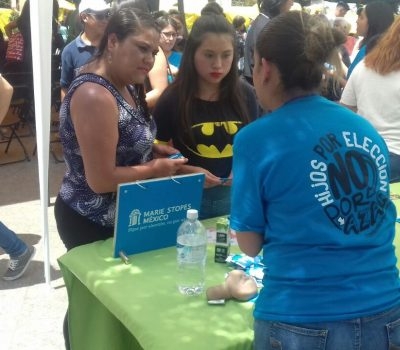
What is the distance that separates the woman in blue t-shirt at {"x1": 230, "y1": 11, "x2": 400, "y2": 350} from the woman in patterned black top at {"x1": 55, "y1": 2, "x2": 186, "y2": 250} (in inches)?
23.9

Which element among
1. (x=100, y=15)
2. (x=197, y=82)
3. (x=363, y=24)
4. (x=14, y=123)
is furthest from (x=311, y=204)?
(x=14, y=123)

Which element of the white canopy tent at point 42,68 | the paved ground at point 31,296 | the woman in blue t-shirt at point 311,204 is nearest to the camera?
the woman in blue t-shirt at point 311,204

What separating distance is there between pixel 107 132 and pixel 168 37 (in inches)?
99.6

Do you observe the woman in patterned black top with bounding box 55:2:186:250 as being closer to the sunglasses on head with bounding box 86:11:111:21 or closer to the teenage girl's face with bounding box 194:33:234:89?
the teenage girl's face with bounding box 194:33:234:89

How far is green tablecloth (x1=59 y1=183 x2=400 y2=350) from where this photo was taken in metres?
1.40

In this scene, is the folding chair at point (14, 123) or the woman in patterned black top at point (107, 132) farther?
the folding chair at point (14, 123)

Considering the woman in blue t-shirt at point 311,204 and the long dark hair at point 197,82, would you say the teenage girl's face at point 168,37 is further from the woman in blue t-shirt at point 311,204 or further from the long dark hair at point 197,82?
the woman in blue t-shirt at point 311,204

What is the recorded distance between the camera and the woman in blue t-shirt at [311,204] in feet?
3.85

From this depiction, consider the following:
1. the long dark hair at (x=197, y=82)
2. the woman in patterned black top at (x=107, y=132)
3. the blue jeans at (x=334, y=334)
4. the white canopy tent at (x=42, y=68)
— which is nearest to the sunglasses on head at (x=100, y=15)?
the white canopy tent at (x=42, y=68)

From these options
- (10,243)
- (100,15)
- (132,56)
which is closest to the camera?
(132,56)

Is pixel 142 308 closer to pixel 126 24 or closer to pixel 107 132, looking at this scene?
pixel 107 132

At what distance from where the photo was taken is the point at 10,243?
3.16 metres

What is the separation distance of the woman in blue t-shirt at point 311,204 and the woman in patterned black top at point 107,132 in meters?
0.61

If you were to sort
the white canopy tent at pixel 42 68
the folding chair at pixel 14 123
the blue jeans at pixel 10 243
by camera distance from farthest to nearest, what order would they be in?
1. the folding chair at pixel 14 123
2. the blue jeans at pixel 10 243
3. the white canopy tent at pixel 42 68
